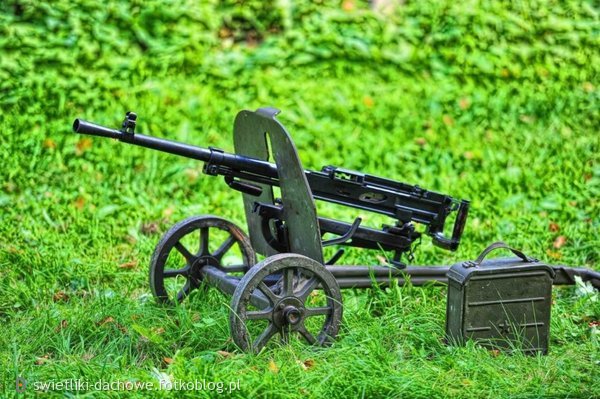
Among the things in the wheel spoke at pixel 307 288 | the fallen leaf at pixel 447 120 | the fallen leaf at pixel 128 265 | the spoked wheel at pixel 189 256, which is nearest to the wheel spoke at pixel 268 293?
the wheel spoke at pixel 307 288

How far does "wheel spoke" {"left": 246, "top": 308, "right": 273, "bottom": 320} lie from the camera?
16.5ft

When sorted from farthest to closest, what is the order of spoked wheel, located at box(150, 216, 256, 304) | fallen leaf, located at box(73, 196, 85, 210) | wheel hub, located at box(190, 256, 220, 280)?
1. fallen leaf, located at box(73, 196, 85, 210)
2. wheel hub, located at box(190, 256, 220, 280)
3. spoked wheel, located at box(150, 216, 256, 304)

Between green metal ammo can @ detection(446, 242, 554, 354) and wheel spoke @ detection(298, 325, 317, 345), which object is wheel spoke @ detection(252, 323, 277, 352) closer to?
wheel spoke @ detection(298, 325, 317, 345)

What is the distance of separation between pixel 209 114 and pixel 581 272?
12.7 feet

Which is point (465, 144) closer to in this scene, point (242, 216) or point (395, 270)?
point (242, 216)

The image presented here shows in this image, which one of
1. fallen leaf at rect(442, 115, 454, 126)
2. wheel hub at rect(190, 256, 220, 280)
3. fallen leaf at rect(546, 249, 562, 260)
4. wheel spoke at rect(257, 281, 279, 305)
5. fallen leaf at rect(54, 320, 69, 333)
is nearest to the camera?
wheel spoke at rect(257, 281, 279, 305)

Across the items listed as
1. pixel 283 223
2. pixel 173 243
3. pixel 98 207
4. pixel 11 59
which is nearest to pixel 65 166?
pixel 98 207

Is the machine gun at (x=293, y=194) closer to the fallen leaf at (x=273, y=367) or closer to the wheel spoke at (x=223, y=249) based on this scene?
the wheel spoke at (x=223, y=249)

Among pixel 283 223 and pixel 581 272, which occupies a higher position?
pixel 283 223

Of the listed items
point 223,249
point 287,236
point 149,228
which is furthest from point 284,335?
point 149,228

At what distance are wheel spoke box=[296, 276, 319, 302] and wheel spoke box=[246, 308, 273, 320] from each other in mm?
186

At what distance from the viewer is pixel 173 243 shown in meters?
5.88

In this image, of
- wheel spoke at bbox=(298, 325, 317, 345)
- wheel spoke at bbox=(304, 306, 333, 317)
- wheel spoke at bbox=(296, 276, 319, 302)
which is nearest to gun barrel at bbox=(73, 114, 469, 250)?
wheel spoke at bbox=(296, 276, 319, 302)

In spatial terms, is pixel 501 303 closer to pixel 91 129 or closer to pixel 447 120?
pixel 91 129
